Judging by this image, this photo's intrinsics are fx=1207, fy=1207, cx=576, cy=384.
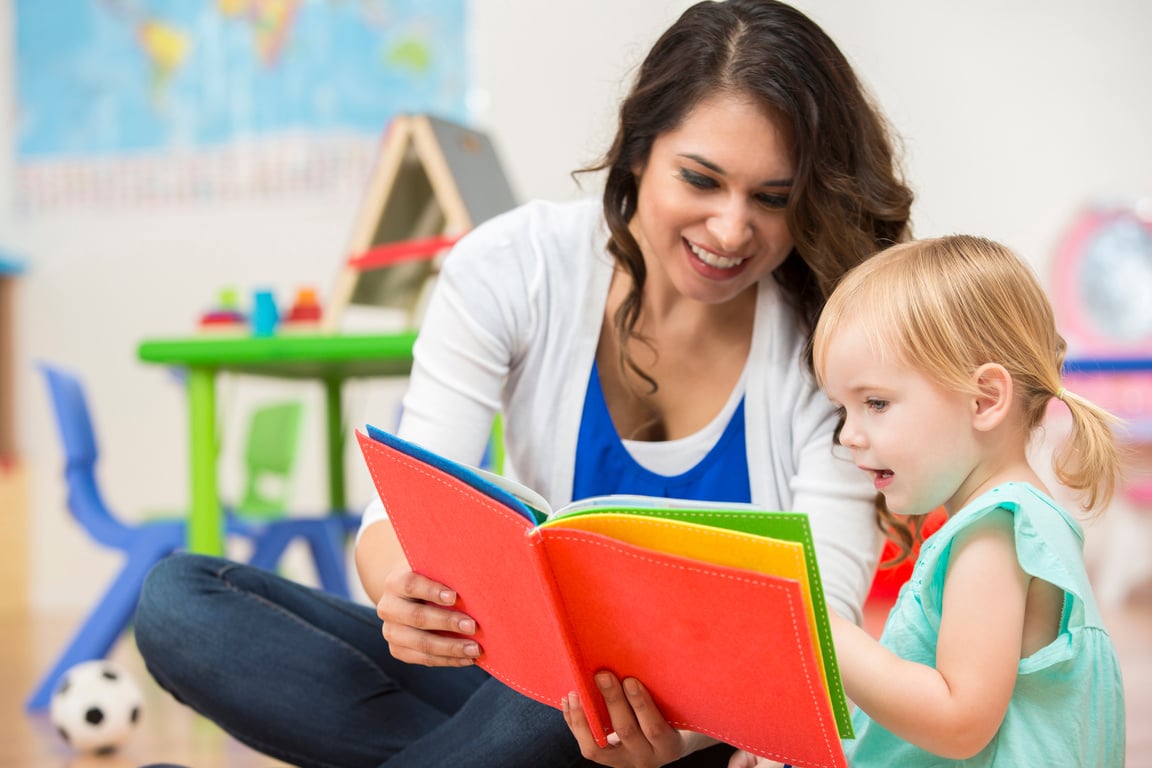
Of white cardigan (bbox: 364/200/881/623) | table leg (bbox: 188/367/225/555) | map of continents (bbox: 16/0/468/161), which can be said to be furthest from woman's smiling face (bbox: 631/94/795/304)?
map of continents (bbox: 16/0/468/161)

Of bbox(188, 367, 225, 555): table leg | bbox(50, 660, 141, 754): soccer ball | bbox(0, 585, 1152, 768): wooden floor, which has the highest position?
bbox(188, 367, 225, 555): table leg

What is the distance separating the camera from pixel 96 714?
5.47 ft

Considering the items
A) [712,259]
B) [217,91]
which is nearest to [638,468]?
[712,259]

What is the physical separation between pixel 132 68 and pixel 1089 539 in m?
3.09

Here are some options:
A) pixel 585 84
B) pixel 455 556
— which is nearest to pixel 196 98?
pixel 585 84

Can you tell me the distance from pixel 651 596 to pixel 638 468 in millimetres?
456

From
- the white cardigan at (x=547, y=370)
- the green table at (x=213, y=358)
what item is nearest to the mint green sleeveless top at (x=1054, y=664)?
the white cardigan at (x=547, y=370)

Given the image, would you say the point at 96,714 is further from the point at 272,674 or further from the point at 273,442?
the point at 273,442

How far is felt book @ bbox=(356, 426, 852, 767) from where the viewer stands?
685 mm

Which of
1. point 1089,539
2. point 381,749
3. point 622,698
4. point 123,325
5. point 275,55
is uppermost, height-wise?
point 275,55

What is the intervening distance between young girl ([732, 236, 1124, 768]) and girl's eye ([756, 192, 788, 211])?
0.58ft

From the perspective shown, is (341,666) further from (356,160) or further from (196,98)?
(196,98)

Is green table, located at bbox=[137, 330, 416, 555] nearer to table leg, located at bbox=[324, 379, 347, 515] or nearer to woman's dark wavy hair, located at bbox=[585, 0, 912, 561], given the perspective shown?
table leg, located at bbox=[324, 379, 347, 515]

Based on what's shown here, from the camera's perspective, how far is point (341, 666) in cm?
117
